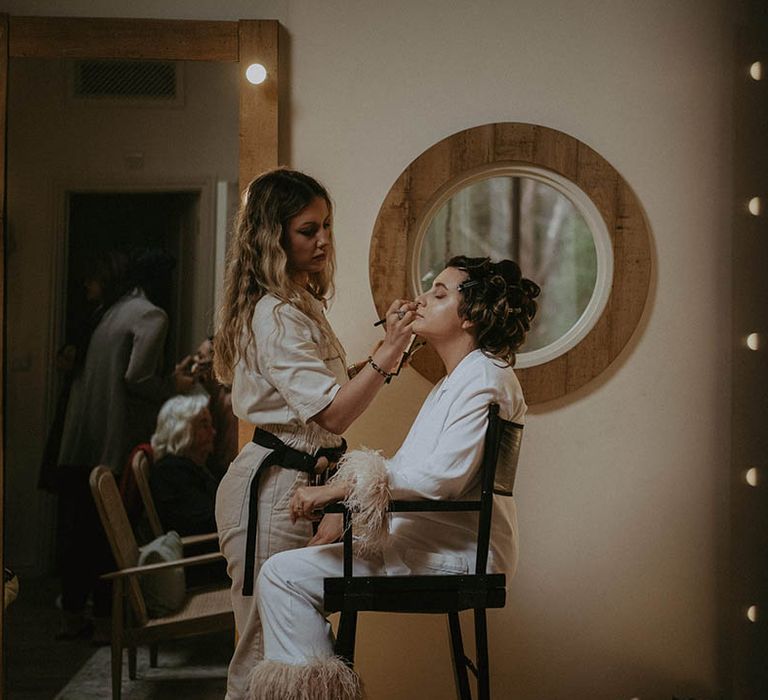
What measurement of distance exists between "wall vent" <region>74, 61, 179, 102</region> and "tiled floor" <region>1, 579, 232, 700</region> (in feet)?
4.89

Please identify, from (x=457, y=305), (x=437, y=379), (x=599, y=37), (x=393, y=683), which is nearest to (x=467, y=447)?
(x=457, y=305)

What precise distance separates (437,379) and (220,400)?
2.23 ft

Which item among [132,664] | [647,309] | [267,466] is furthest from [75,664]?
[647,309]

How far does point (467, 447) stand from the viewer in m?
1.86

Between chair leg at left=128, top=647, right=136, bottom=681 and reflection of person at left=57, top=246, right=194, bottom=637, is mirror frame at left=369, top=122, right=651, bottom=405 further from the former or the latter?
chair leg at left=128, top=647, right=136, bottom=681

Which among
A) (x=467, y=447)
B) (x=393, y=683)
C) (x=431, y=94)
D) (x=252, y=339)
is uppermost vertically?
(x=431, y=94)

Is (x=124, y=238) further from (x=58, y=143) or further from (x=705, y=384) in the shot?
(x=705, y=384)

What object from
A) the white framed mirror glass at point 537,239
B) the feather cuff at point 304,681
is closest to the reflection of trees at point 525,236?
the white framed mirror glass at point 537,239

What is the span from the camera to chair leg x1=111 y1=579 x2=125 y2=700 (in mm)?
2402

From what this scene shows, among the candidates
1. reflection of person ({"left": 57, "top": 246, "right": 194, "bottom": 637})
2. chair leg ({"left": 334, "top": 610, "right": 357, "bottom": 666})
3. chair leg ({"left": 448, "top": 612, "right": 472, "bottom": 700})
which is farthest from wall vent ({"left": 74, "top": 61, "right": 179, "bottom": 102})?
chair leg ({"left": 448, "top": 612, "right": 472, "bottom": 700})

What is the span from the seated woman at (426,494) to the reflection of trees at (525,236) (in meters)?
0.53

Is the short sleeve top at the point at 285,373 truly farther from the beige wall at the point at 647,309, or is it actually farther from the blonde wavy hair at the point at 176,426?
the beige wall at the point at 647,309

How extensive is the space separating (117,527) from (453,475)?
1.13 m

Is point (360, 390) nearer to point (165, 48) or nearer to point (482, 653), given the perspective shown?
point (482, 653)
